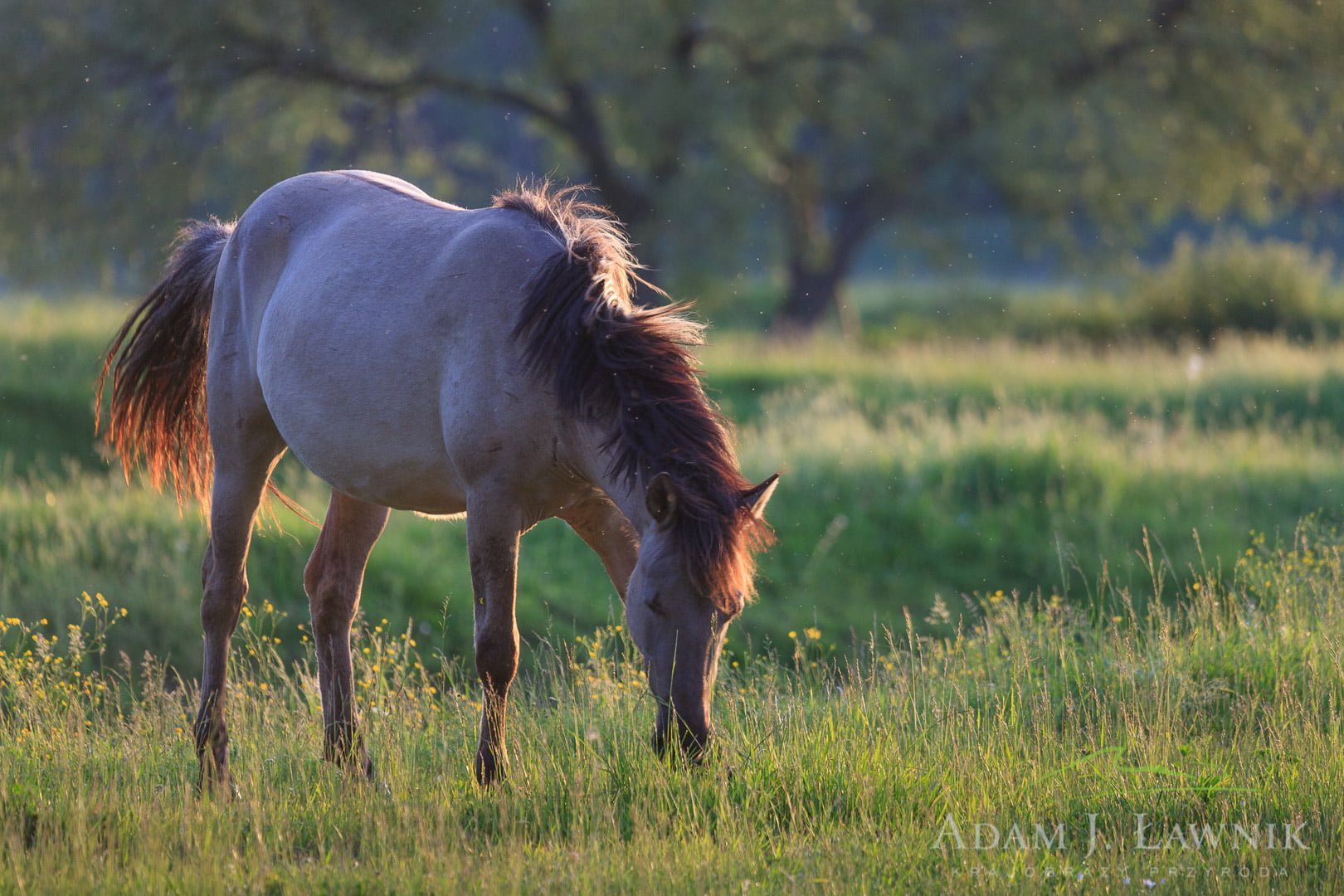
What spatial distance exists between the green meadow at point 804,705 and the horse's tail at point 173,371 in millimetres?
690

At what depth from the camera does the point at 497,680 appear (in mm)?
4117

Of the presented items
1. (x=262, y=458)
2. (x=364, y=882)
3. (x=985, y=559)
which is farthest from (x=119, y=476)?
(x=364, y=882)

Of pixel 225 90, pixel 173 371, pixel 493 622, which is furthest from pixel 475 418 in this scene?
pixel 225 90

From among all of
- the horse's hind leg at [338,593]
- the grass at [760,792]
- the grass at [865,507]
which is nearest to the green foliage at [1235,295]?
the grass at [865,507]

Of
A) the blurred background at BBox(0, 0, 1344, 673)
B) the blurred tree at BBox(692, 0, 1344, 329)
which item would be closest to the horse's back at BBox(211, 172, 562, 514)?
the blurred background at BBox(0, 0, 1344, 673)

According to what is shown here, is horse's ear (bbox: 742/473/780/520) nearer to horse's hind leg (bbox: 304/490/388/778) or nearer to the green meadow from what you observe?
the green meadow

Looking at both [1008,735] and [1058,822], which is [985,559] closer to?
[1008,735]

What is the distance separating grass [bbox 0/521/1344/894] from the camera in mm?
3465

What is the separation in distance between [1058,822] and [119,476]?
9.00m

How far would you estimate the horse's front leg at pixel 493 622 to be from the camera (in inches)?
159

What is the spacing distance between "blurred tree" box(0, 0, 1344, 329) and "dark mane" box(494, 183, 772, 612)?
48.2 feet

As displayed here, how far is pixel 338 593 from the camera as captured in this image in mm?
5016

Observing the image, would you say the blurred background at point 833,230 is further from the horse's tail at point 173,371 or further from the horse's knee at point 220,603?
the horse's knee at point 220,603

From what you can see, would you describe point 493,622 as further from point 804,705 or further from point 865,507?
point 865,507
